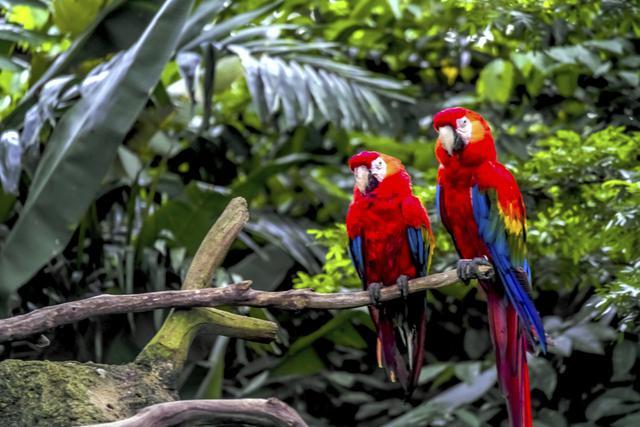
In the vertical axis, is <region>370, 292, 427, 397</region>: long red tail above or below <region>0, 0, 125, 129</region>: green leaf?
below

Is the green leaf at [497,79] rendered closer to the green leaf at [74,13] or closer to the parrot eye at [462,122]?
the green leaf at [74,13]

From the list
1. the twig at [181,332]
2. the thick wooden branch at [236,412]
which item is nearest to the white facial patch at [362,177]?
the twig at [181,332]

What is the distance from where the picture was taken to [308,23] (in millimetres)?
2439

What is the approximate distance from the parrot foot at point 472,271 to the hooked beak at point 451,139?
13 centimetres

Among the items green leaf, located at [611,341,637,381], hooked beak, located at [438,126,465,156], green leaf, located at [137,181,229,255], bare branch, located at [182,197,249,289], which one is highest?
hooked beak, located at [438,126,465,156]

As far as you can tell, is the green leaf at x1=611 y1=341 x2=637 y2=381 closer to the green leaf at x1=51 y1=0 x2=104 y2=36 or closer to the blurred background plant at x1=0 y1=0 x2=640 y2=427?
the blurred background plant at x1=0 y1=0 x2=640 y2=427

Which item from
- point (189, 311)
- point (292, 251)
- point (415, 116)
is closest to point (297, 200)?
point (415, 116)

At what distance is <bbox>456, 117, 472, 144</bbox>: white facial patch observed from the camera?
3.50 feet

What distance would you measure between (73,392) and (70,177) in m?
0.54

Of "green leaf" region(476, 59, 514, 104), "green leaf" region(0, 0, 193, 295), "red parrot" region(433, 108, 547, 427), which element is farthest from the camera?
"green leaf" region(476, 59, 514, 104)

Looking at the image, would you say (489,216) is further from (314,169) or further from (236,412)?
(314,169)

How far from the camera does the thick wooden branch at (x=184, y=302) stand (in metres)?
0.94

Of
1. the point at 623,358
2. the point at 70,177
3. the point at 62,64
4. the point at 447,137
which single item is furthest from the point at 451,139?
the point at 62,64

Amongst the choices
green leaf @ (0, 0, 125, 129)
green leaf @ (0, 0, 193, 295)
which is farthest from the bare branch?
green leaf @ (0, 0, 125, 129)
